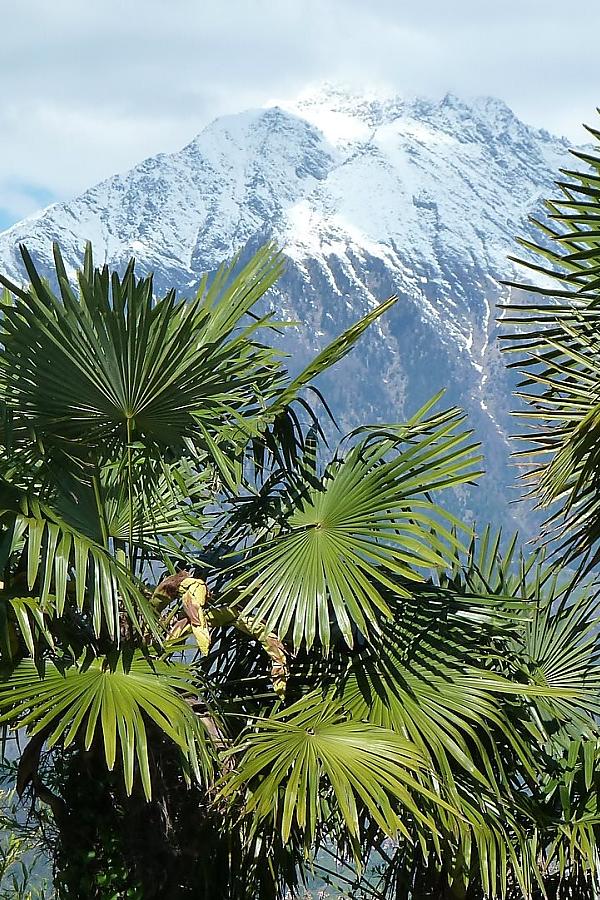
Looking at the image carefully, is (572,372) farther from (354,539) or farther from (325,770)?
(325,770)

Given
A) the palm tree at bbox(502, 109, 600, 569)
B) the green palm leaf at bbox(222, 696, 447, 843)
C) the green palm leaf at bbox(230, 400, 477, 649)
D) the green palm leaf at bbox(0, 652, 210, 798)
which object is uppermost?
the palm tree at bbox(502, 109, 600, 569)

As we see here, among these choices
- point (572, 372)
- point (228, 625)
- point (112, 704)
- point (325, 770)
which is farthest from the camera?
point (228, 625)

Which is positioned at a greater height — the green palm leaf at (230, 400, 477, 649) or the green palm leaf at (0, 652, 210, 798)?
the green palm leaf at (230, 400, 477, 649)

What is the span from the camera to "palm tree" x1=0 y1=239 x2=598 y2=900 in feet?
9.79

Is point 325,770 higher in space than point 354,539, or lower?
lower

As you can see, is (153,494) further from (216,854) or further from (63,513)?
(216,854)

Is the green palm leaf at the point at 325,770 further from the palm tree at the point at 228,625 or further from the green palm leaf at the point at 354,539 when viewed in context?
the green palm leaf at the point at 354,539

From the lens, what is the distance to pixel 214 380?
11.3 feet

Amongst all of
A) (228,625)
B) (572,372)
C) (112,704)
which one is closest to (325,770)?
(112,704)

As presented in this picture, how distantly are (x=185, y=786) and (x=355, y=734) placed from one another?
83 cm

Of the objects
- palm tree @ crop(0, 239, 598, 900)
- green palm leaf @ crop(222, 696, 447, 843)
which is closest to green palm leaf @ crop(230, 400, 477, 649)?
palm tree @ crop(0, 239, 598, 900)

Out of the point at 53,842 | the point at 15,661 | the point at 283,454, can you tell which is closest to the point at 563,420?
the point at 283,454

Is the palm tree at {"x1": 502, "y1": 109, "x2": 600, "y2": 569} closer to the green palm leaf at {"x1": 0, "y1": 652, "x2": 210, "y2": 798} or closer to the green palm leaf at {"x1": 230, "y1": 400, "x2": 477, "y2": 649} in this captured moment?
the green palm leaf at {"x1": 230, "y1": 400, "x2": 477, "y2": 649}

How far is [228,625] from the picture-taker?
3.64 meters
